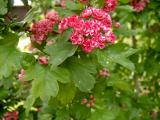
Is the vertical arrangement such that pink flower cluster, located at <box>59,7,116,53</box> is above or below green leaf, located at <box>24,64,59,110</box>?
above

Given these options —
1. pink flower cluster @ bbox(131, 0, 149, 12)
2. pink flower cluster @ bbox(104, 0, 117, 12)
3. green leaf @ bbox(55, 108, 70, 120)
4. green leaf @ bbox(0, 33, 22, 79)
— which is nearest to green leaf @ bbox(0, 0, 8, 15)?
green leaf @ bbox(0, 33, 22, 79)

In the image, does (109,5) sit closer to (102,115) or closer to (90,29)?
(90,29)

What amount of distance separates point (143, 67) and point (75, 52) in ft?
6.95

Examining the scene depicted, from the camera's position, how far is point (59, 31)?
2406 millimetres

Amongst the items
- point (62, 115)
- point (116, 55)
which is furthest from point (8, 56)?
point (62, 115)

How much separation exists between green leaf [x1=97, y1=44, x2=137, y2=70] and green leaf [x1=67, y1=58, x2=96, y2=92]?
102 millimetres

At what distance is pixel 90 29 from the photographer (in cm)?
220

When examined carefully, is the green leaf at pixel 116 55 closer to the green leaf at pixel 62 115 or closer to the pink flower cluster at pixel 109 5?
the pink flower cluster at pixel 109 5

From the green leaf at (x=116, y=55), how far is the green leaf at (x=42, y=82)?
0.89 ft

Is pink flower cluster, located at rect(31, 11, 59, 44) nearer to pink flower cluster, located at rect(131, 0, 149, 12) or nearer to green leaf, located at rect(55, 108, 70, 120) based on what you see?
green leaf, located at rect(55, 108, 70, 120)

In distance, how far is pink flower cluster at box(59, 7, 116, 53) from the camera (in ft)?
7.20

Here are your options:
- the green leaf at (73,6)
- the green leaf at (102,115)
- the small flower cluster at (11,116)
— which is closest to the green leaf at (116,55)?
the green leaf at (73,6)

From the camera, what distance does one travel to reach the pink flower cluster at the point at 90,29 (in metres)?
2.20

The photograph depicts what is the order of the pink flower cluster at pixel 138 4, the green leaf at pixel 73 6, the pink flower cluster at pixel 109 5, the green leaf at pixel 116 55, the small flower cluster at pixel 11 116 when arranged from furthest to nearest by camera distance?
the pink flower cluster at pixel 138 4, the small flower cluster at pixel 11 116, the green leaf at pixel 73 6, the pink flower cluster at pixel 109 5, the green leaf at pixel 116 55
